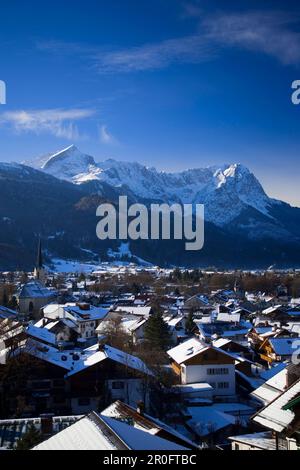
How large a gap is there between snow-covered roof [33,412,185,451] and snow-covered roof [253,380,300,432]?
270 cm

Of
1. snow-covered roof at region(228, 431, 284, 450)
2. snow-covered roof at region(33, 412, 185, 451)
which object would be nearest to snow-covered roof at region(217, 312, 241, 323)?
snow-covered roof at region(228, 431, 284, 450)

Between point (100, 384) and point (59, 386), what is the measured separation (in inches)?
73.7

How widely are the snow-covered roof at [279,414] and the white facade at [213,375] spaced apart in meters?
15.4

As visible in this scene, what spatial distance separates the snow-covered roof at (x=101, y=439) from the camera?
6527 millimetres

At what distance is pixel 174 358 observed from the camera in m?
27.2

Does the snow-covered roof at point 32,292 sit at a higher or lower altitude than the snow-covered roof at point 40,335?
higher

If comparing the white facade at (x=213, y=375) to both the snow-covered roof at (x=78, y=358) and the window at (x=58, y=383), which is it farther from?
the window at (x=58, y=383)

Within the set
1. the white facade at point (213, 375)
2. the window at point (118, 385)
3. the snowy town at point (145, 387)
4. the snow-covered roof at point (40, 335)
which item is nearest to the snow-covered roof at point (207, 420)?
the snowy town at point (145, 387)

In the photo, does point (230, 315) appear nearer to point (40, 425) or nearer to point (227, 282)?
point (40, 425)

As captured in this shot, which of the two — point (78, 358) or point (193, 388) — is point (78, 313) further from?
point (193, 388)

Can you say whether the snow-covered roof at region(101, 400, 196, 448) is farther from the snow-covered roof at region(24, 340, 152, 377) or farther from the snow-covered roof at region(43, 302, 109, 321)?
the snow-covered roof at region(43, 302, 109, 321)

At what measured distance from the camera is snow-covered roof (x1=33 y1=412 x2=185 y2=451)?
6.53 meters
